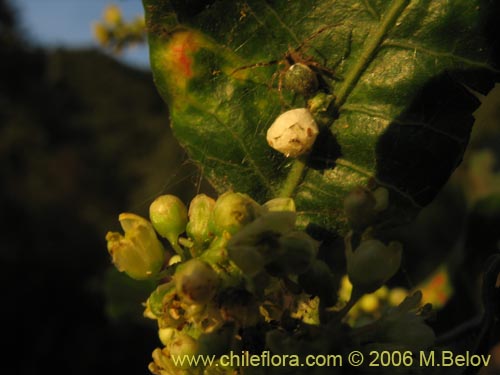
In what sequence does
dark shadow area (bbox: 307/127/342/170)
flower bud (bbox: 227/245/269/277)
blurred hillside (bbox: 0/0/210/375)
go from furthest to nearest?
blurred hillside (bbox: 0/0/210/375), dark shadow area (bbox: 307/127/342/170), flower bud (bbox: 227/245/269/277)

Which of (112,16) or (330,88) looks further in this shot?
(112,16)

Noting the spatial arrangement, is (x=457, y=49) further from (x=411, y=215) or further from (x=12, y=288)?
→ (x=12, y=288)

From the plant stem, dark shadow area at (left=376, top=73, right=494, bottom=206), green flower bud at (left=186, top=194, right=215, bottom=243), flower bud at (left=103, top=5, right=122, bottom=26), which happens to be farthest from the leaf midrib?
flower bud at (left=103, top=5, right=122, bottom=26)

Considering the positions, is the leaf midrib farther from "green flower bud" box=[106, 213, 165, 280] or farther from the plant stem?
"green flower bud" box=[106, 213, 165, 280]

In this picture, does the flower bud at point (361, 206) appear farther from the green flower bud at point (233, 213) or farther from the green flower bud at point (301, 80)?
the green flower bud at point (301, 80)

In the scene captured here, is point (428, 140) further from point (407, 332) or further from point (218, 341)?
point (218, 341)

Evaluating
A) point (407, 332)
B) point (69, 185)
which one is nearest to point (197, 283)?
point (407, 332)
